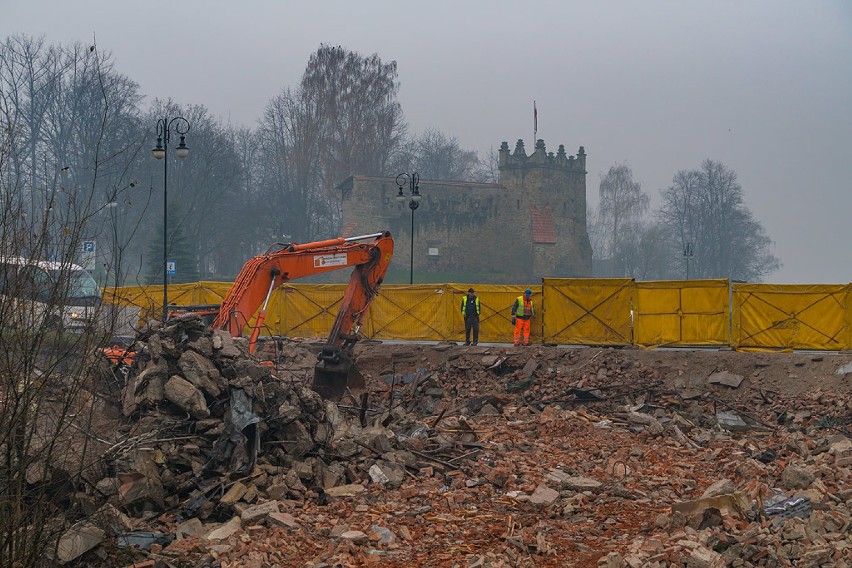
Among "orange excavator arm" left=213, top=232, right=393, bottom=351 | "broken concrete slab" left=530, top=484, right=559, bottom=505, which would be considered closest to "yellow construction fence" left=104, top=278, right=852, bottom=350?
"orange excavator arm" left=213, top=232, right=393, bottom=351

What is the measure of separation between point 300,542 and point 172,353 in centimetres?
331

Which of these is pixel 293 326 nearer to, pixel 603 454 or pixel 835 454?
pixel 603 454

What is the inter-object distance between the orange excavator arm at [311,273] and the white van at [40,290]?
854cm

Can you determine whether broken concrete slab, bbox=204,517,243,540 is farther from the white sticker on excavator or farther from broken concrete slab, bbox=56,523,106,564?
the white sticker on excavator

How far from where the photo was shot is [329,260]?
16.2 metres

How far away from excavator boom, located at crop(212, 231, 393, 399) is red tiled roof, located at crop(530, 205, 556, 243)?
167 feet

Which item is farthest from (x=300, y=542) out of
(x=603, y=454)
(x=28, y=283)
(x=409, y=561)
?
(x=603, y=454)

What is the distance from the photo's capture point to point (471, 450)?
39.5 feet

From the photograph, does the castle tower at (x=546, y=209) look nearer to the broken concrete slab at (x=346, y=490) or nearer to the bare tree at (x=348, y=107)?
the bare tree at (x=348, y=107)

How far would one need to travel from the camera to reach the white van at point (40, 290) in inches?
209

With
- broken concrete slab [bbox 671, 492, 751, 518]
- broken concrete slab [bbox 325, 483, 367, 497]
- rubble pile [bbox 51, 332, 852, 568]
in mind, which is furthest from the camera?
broken concrete slab [bbox 325, 483, 367, 497]

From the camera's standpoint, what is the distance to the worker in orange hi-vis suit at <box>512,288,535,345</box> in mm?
20547

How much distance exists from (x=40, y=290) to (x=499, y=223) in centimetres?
6244

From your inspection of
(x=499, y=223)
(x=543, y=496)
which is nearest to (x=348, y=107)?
(x=499, y=223)
